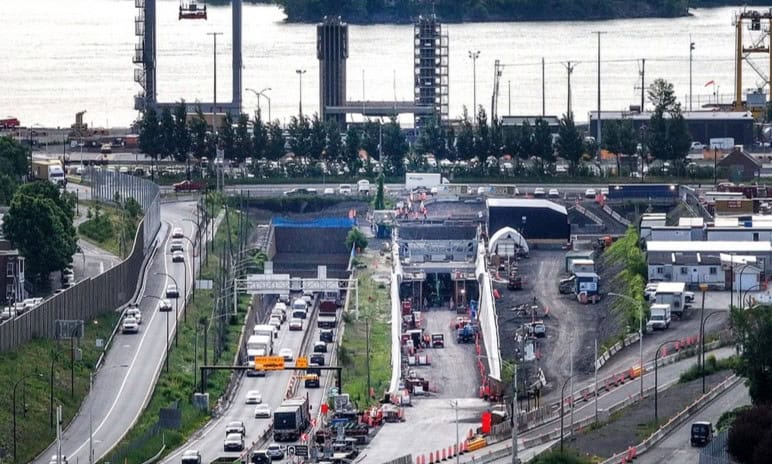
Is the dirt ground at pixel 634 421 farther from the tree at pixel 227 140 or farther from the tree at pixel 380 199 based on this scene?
the tree at pixel 227 140

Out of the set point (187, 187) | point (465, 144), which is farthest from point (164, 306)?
point (465, 144)

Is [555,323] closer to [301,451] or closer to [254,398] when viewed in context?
[254,398]

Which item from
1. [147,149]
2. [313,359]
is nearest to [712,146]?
A: [147,149]

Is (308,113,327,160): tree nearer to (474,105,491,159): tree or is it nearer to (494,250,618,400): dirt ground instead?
(474,105,491,159): tree

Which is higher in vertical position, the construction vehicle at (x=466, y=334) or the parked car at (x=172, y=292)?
the parked car at (x=172, y=292)

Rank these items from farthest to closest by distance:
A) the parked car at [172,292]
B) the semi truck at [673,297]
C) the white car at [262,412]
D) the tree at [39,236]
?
the parked car at [172,292]
the tree at [39,236]
the semi truck at [673,297]
the white car at [262,412]

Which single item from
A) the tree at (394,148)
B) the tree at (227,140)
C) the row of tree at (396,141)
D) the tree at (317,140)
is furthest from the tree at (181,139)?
the tree at (394,148)
